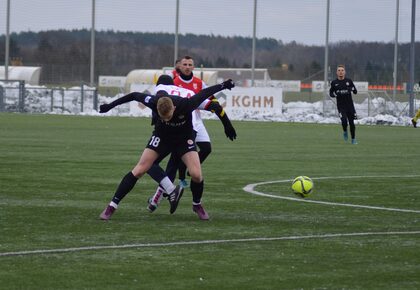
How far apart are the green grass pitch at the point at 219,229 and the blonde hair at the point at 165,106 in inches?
48.0

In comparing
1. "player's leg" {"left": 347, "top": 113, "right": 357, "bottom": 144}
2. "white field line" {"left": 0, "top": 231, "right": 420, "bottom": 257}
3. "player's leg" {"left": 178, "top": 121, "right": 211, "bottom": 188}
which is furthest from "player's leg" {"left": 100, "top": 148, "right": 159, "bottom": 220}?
"player's leg" {"left": 347, "top": 113, "right": 357, "bottom": 144}

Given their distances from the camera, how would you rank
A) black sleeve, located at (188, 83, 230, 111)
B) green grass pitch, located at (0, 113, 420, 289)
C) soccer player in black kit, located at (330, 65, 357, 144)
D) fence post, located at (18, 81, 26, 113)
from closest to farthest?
green grass pitch, located at (0, 113, 420, 289) < black sleeve, located at (188, 83, 230, 111) < soccer player in black kit, located at (330, 65, 357, 144) < fence post, located at (18, 81, 26, 113)

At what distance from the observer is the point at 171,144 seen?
12.5 m

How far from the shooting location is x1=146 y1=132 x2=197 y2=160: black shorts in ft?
40.8

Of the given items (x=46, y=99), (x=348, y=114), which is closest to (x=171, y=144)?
(x=348, y=114)

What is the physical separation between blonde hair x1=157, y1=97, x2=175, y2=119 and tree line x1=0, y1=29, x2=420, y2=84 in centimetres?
5219

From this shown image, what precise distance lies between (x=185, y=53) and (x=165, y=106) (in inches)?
2447

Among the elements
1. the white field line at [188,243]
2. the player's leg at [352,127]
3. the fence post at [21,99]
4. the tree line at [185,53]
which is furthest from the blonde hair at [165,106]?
the tree line at [185,53]

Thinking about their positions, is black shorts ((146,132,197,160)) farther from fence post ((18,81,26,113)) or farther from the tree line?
the tree line

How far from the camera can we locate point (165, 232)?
36.9ft

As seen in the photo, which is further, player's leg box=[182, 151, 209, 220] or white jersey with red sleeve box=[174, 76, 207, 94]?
white jersey with red sleeve box=[174, 76, 207, 94]

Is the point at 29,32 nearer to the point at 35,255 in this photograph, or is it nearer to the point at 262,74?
the point at 262,74

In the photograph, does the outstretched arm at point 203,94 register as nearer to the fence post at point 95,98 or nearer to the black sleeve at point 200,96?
the black sleeve at point 200,96

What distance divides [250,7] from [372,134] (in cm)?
2708
